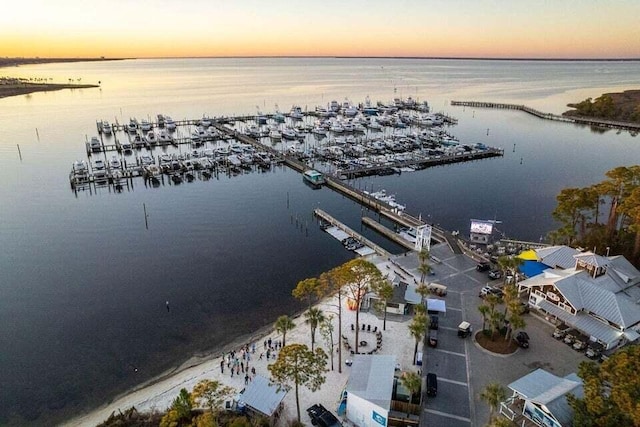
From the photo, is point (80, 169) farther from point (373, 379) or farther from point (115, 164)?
point (373, 379)

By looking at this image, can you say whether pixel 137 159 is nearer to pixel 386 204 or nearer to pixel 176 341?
pixel 386 204

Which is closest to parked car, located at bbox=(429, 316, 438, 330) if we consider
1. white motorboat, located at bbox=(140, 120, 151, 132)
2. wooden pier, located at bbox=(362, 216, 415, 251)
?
wooden pier, located at bbox=(362, 216, 415, 251)

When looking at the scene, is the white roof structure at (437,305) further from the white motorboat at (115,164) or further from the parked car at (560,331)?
the white motorboat at (115,164)

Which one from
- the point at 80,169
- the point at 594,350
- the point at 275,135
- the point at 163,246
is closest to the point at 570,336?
the point at 594,350

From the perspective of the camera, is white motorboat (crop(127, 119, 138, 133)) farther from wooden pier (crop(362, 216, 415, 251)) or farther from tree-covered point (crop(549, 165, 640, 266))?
tree-covered point (crop(549, 165, 640, 266))

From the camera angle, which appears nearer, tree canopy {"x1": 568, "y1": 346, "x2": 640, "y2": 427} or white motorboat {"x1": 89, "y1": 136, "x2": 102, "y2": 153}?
tree canopy {"x1": 568, "y1": 346, "x2": 640, "y2": 427}

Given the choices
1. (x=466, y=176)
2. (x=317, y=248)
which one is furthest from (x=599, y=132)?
(x=317, y=248)
